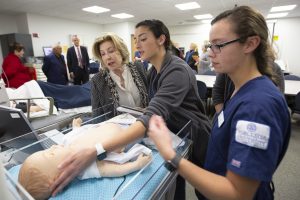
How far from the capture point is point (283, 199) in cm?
194

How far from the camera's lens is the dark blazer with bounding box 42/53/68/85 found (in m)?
4.68

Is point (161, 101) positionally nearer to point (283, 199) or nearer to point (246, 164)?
point (246, 164)

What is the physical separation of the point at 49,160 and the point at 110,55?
932mm

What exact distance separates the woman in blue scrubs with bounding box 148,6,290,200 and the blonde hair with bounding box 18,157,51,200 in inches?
18.1

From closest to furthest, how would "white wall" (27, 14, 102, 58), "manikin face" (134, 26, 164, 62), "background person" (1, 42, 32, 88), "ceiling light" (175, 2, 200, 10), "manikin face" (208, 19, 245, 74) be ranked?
"manikin face" (208, 19, 245, 74) < "manikin face" (134, 26, 164, 62) < "background person" (1, 42, 32, 88) < "ceiling light" (175, 2, 200, 10) < "white wall" (27, 14, 102, 58)

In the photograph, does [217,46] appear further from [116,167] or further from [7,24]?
[7,24]

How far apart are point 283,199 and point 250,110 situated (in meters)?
1.85

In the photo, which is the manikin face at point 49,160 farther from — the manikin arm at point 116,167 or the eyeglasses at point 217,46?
the eyeglasses at point 217,46

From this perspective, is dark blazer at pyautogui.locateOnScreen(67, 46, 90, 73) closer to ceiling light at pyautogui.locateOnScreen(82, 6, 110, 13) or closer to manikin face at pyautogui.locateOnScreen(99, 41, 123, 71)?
ceiling light at pyautogui.locateOnScreen(82, 6, 110, 13)

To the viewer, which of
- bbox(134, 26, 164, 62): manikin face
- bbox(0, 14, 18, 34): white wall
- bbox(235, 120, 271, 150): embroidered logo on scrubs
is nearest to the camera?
bbox(235, 120, 271, 150): embroidered logo on scrubs

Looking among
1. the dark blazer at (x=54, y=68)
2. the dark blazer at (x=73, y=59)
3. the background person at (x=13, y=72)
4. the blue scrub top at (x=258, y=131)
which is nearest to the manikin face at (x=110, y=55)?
the blue scrub top at (x=258, y=131)

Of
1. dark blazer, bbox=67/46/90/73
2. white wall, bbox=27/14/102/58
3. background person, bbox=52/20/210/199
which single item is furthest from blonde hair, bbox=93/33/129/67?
white wall, bbox=27/14/102/58

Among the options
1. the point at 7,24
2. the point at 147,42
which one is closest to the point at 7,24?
the point at 7,24

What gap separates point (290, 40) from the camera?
368 inches
